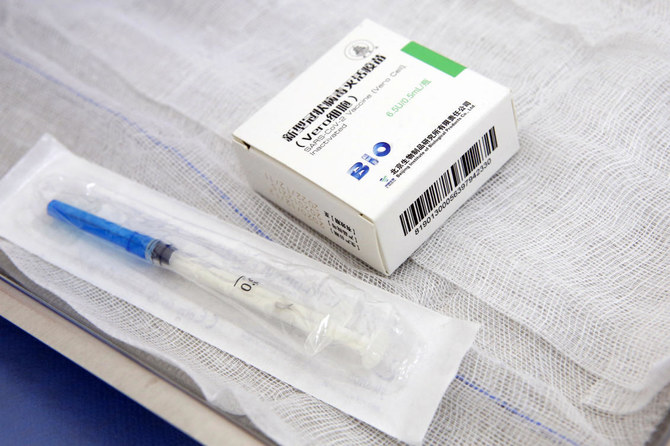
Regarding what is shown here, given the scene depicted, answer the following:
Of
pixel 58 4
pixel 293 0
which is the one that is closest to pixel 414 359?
pixel 293 0

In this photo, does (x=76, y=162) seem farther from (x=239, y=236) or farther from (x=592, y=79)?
(x=592, y=79)

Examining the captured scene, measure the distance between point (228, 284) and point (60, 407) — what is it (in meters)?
0.20

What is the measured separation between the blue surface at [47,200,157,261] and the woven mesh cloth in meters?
0.04

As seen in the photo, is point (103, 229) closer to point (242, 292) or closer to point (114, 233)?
point (114, 233)

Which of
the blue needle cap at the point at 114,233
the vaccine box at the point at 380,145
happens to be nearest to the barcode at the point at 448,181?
the vaccine box at the point at 380,145

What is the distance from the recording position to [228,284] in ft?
1.74

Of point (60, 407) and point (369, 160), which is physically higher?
point (369, 160)

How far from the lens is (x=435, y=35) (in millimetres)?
705

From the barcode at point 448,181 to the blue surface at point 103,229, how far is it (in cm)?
21

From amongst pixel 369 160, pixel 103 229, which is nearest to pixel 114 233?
pixel 103 229

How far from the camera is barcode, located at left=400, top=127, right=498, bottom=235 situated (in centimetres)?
53

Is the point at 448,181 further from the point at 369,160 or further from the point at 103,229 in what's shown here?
the point at 103,229

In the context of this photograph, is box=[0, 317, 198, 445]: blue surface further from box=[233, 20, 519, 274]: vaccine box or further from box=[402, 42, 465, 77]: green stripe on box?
box=[402, 42, 465, 77]: green stripe on box

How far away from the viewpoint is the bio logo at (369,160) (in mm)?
528
